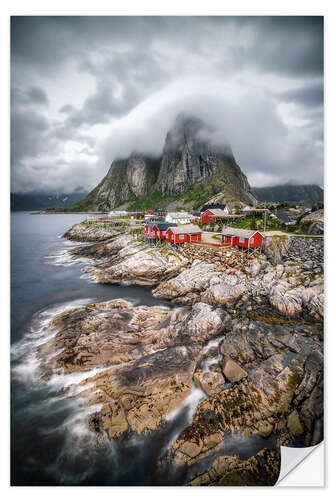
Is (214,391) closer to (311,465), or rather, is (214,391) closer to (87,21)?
(311,465)

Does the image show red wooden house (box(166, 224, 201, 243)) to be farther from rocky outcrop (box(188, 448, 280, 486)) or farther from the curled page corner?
the curled page corner

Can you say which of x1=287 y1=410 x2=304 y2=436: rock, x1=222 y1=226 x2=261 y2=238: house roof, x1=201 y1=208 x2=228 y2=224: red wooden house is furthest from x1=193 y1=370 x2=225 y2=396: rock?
x1=201 y1=208 x2=228 y2=224: red wooden house

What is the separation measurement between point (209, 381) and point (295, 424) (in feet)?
8.98

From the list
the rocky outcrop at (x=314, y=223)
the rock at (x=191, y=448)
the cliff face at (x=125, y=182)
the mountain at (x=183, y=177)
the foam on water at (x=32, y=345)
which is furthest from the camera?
the cliff face at (x=125, y=182)

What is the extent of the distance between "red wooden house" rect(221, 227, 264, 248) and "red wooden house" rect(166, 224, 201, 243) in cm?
378

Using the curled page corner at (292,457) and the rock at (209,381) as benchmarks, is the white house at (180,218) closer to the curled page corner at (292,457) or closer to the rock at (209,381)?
→ the rock at (209,381)

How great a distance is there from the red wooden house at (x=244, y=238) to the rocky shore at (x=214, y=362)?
3126 millimetres

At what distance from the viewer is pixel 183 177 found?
95.8 m

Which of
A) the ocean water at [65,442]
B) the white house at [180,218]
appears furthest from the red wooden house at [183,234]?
the white house at [180,218]

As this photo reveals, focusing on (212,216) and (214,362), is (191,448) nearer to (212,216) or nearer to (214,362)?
(214,362)

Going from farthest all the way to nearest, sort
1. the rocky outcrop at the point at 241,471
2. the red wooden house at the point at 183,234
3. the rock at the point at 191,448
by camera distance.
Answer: the red wooden house at the point at 183,234
the rock at the point at 191,448
the rocky outcrop at the point at 241,471

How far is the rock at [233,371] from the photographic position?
7625mm

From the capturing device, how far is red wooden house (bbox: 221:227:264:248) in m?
18.8
